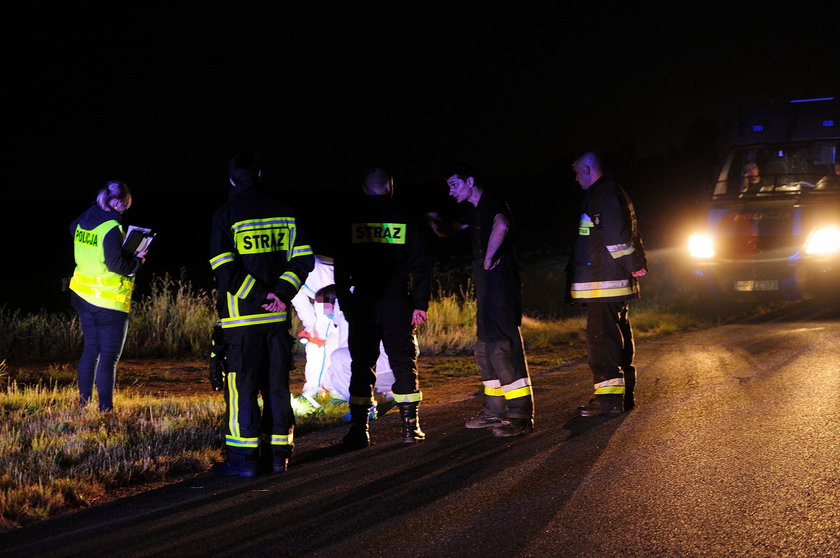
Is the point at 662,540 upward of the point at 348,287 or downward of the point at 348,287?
downward

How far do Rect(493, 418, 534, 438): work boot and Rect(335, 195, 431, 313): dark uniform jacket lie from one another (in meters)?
0.99

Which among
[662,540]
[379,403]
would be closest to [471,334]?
[379,403]

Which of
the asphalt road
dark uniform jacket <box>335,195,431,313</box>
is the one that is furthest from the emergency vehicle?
dark uniform jacket <box>335,195,431,313</box>

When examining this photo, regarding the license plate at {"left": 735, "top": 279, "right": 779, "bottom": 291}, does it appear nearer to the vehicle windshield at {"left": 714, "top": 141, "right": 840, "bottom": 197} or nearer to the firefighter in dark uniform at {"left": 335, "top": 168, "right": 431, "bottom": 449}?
the vehicle windshield at {"left": 714, "top": 141, "right": 840, "bottom": 197}

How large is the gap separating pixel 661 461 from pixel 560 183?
9112cm

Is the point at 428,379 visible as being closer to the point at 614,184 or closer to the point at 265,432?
the point at 614,184

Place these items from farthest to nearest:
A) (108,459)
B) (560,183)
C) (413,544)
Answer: (560,183) → (108,459) → (413,544)

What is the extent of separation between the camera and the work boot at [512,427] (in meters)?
6.85

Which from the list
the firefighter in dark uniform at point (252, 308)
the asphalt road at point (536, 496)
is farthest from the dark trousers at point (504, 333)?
the firefighter in dark uniform at point (252, 308)

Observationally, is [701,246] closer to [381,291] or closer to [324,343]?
[324,343]

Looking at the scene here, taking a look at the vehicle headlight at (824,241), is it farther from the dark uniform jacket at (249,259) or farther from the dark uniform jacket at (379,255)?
the dark uniform jacket at (249,259)

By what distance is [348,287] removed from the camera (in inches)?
269

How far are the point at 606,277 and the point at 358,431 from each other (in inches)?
91.7

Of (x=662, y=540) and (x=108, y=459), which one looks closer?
(x=662, y=540)
